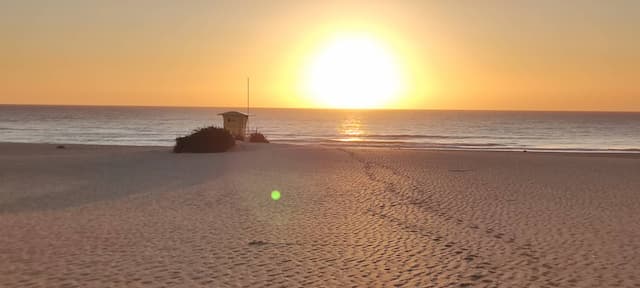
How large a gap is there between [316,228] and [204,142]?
67.8 feet

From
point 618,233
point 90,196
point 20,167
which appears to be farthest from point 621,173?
point 20,167

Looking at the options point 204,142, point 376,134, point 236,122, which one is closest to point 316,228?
point 204,142

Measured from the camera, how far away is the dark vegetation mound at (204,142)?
1224 inches

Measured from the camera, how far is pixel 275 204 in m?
14.6

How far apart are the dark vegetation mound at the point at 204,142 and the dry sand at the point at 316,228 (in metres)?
8.62

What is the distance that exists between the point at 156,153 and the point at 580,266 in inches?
1009

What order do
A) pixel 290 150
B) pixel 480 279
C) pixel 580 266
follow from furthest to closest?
pixel 290 150, pixel 580 266, pixel 480 279

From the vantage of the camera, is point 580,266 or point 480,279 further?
point 580,266

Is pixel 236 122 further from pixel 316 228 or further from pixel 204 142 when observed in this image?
pixel 316 228

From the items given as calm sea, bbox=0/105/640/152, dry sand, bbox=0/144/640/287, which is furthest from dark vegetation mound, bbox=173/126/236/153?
calm sea, bbox=0/105/640/152

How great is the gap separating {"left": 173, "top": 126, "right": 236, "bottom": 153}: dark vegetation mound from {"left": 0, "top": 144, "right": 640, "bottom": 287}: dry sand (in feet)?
28.3

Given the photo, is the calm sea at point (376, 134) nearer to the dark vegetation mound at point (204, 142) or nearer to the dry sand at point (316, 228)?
the dark vegetation mound at point (204, 142)

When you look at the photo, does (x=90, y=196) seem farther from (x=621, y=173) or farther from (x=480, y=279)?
(x=621, y=173)

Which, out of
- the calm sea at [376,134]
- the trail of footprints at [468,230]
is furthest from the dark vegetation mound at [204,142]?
the calm sea at [376,134]
